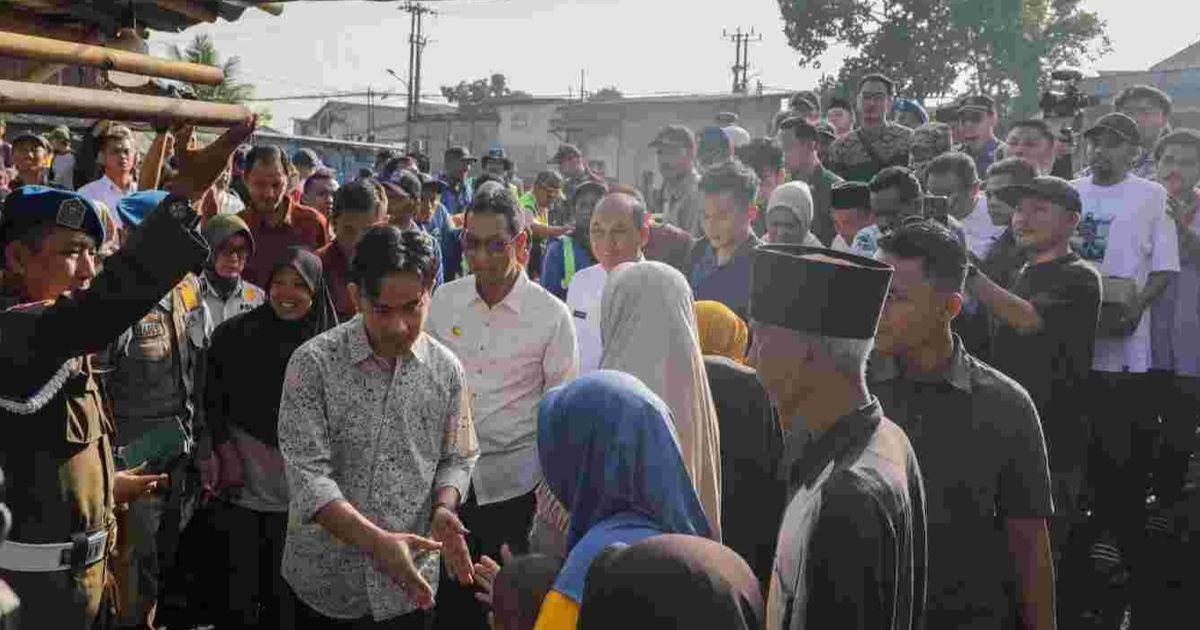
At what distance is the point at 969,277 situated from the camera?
15.6 ft

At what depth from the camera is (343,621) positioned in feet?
11.4

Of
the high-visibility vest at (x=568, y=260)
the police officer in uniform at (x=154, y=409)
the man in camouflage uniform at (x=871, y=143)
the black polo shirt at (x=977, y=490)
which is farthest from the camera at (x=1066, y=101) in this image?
the police officer in uniform at (x=154, y=409)

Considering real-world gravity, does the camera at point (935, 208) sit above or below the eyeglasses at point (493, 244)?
above

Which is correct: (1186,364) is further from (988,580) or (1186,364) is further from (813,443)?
(813,443)

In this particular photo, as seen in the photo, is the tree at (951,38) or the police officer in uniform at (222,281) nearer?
the police officer in uniform at (222,281)

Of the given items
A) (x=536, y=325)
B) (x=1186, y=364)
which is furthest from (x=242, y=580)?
(x=1186, y=364)

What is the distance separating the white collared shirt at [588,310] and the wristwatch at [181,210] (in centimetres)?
238

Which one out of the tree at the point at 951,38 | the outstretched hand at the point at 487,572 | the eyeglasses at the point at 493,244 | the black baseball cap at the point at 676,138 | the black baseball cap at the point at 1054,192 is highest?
the tree at the point at 951,38

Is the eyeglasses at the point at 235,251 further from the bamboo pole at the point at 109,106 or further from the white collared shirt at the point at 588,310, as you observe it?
the bamboo pole at the point at 109,106

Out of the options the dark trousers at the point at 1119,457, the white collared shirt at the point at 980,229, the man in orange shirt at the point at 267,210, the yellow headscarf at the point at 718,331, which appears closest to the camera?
the yellow headscarf at the point at 718,331

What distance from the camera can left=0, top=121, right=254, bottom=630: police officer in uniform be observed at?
10.0 feet

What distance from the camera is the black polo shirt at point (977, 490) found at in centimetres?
314

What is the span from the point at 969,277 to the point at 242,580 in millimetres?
3372

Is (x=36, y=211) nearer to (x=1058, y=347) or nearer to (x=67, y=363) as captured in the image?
(x=67, y=363)
